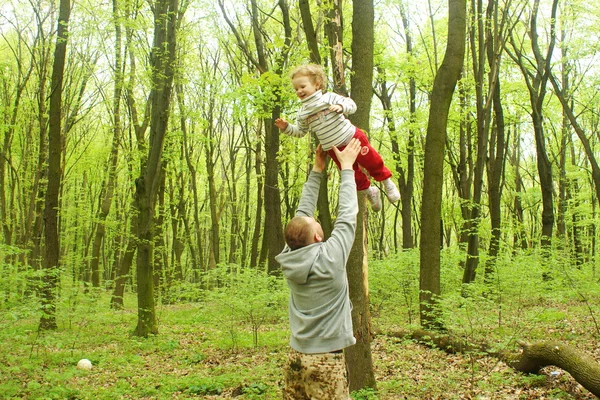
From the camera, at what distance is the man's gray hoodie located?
8.77 ft

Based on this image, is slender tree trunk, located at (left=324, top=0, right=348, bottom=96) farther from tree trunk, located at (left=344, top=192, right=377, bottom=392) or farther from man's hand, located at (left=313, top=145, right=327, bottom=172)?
man's hand, located at (left=313, top=145, right=327, bottom=172)

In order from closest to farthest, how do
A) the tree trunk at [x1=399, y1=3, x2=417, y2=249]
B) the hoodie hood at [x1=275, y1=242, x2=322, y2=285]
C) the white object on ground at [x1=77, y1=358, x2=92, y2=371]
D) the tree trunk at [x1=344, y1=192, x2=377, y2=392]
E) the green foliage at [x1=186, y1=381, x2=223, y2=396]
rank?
the hoodie hood at [x1=275, y1=242, x2=322, y2=285], the tree trunk at [x1=344, y1=192, x2=377, y2=392], the green foliage at [x1=186, y1=381, x2=223, y2=396], the white object on ground at [x1=77, y1=358, x2=92, y2=371], the tree trunk at [x1=399, y1=3, x2=417, y2=249]

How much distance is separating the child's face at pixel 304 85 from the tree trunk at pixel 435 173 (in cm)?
499

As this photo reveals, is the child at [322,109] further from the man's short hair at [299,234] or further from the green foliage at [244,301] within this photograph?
the green foliage at [244,301]

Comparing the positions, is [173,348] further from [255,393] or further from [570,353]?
[570,353]

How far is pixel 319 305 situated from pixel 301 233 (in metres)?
0.46

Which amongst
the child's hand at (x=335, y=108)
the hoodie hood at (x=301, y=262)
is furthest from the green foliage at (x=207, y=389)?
the child's hand at (x=335, y=108)

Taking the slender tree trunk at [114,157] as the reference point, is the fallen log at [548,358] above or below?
below

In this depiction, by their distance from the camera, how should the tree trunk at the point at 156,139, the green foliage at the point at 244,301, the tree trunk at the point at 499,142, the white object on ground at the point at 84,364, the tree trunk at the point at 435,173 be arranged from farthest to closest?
the tree trunk at the point at 499,142 < the tree trunk at the point at 156,139 < the green foliage at the point at 244,301 < the tree trunk at the point at 435,173 < the white object on ground at the point at 84,364

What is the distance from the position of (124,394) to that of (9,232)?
17.7m

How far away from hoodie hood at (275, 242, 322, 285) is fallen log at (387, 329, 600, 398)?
12.4 feet

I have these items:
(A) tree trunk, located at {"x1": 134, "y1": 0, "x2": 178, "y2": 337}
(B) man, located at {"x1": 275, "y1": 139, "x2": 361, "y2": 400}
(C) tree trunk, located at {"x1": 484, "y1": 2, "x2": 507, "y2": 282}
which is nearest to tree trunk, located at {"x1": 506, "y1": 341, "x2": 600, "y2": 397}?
(B) man, located at {"x1": 275, "y1": 139, "x2": 361, "y2": 400}

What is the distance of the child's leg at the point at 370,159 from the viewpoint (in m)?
3.87

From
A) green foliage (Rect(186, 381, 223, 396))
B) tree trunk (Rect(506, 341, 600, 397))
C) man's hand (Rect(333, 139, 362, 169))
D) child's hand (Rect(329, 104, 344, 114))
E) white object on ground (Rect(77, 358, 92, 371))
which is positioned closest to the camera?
man's hand (Rect(333, 139, 362, 169))
